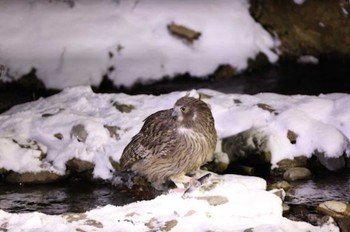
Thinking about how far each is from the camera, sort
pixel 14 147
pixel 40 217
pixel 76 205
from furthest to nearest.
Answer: pixel 14 147 → pixel 76 205 → pixel 40 217

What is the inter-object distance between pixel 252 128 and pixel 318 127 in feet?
2.47

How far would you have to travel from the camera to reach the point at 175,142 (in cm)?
634

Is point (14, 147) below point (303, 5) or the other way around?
A: below

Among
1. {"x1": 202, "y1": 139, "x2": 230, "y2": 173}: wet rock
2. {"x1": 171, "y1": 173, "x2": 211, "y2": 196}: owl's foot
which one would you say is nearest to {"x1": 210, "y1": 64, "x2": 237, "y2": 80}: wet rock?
{"x1": 202, "y1": 139, "x2": 230, "y2": 173}: wet rock

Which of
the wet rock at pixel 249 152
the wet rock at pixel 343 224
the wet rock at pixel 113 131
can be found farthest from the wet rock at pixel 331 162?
the wet rock at pixel 113 131

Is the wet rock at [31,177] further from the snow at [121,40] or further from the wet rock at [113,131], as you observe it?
the snow at [121,40]

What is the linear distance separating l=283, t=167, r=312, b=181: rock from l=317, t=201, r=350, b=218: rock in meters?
1.08

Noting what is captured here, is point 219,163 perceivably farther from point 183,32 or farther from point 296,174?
point 183,32

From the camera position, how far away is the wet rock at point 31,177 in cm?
755

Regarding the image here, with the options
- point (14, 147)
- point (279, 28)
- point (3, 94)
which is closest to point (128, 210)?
point (14, 147)

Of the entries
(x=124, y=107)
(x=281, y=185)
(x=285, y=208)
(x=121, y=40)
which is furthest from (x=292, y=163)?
(x=121, y=40)

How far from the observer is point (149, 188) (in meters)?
6.97

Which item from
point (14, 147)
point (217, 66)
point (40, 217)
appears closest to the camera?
point (40, 217)

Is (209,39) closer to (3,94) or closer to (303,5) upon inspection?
(303,5)
